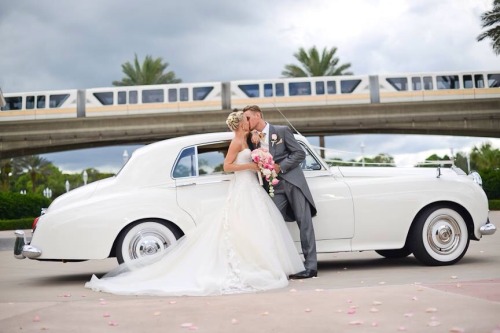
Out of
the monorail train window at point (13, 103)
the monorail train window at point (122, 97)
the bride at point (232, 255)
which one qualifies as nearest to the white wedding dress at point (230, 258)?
the bride at point (232, 255)

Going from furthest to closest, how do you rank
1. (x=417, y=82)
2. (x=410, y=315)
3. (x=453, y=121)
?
(x=453, y=121) → (x=417, y=82) → (x=410, y=315)

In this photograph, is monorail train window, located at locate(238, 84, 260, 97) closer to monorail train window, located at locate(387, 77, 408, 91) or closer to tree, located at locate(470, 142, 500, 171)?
monorail train window, located at locate(387, 77, 408, 91)

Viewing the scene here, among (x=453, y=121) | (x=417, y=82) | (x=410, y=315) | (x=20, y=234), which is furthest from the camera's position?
(x=453, y=121)

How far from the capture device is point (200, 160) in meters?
7.16

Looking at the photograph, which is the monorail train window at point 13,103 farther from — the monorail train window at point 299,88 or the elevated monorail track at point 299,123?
the monorail train window at point 299,88

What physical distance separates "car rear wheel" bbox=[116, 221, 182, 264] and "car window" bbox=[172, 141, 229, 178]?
66 centimetres

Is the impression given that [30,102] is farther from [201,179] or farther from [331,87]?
[201,179]

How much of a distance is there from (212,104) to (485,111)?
20.1 metres

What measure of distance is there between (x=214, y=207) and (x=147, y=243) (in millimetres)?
807

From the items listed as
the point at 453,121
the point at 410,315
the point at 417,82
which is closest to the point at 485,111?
the point at 453,121

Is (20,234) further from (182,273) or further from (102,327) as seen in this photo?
(102,327)

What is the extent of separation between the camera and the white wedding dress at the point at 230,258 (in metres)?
5.82

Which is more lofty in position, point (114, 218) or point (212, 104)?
point (212, 104)

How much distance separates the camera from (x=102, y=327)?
13.5 ft
